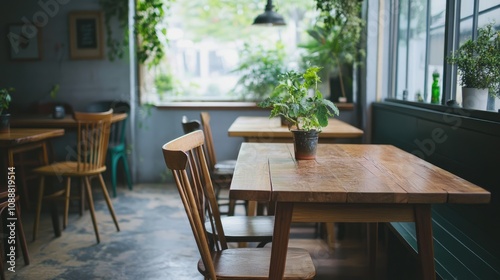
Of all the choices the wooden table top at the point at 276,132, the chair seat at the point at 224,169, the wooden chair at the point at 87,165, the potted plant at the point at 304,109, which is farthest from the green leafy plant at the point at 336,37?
the potted plant at the point at 304,109

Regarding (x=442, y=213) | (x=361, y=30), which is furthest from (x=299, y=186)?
(x=361, y=30)

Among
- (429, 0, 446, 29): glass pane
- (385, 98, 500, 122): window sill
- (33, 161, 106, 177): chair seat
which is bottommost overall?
(33, 161, 106, 177): chair seat

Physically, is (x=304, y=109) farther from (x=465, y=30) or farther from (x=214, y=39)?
(x=214, y=39)

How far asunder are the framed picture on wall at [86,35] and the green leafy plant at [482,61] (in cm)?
405

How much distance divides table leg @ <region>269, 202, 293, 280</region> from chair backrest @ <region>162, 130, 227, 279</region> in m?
0.23

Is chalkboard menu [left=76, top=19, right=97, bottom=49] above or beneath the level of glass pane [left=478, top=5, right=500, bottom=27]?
above

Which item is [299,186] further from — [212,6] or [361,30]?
[212,6]

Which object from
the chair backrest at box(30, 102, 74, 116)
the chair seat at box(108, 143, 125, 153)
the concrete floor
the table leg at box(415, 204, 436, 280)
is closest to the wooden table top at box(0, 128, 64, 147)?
the concrete floor

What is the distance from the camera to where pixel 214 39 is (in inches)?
233

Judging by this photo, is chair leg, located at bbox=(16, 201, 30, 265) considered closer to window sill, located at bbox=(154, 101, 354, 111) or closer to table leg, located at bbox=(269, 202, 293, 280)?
table leg, located at bbox=(269, 202, 293, 280)

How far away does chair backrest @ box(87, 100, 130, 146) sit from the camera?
519cm

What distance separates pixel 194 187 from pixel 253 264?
0.40m

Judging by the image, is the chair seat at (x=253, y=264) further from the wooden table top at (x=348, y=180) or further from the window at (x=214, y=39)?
the window at (x=214, y=39)

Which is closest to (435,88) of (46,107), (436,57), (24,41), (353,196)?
(436,57)
